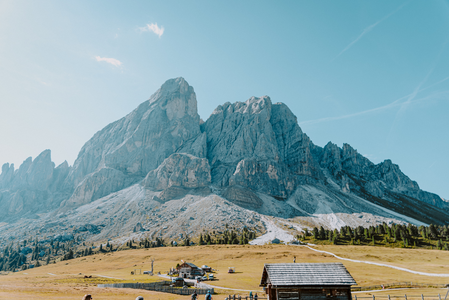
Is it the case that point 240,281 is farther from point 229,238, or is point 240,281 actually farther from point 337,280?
point 229,238

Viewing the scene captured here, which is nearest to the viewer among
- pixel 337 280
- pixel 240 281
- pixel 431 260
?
pixel 337 280

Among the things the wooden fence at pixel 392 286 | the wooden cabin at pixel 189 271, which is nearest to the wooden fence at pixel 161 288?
the wooden cabin at pixel 189 271

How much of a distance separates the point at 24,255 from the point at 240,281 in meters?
181

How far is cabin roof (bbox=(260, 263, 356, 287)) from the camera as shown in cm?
3206

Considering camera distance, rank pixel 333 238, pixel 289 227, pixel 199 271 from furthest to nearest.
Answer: pixel 289 227
pixel 333 238
pixel 199 271

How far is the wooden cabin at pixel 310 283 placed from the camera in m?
32.0

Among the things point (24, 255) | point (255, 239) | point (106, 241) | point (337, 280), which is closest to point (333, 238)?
point (255, 239)

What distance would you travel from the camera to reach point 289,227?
198 metres

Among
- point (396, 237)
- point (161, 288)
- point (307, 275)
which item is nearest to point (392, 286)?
point (307, 275)

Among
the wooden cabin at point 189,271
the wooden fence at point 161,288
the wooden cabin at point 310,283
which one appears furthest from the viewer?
the wooden cabin at point 189,271

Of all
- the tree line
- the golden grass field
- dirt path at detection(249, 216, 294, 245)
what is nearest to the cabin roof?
the golden grass field

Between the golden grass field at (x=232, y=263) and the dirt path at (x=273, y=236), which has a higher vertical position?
Result: the dirt path at (x=273, y=236)

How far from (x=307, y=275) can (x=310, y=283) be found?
1.01 meters

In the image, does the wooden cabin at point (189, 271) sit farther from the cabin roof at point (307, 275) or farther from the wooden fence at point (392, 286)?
the cabin roof at point (307, 275)
